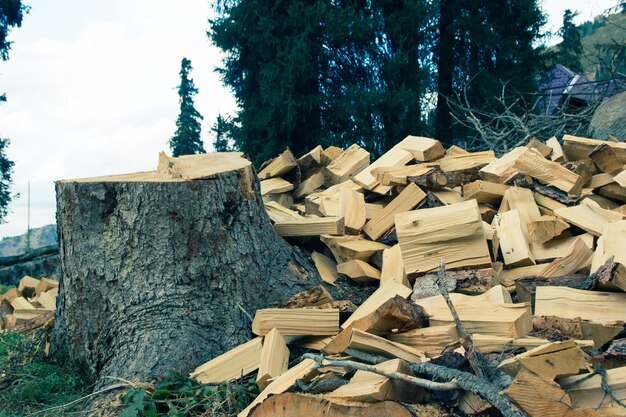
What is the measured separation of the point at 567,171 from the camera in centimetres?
447

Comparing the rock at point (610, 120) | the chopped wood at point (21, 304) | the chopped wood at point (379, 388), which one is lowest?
the chopped wood at point (379, 388)

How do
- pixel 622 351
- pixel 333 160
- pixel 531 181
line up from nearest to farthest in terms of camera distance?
1. pixel 622 351
2. pixel 531 181
3. pixel 333 160

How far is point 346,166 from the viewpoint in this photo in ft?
17.6

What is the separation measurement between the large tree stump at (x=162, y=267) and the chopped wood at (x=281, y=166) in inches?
57.8

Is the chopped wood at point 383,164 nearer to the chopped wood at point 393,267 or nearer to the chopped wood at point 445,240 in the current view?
the chopped wood at point 393,267

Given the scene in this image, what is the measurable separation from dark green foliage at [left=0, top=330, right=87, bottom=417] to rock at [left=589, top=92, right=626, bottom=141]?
6.04 m

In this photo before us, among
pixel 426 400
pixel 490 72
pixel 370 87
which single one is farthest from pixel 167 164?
pixel 490 72

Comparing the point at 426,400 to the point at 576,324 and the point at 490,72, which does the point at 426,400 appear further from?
the point at 490,72

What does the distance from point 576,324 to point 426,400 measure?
99 cm

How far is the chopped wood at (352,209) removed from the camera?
4246mm

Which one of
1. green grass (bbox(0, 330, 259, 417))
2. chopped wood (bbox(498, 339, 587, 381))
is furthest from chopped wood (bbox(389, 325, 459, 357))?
green grass (bbox(0, 330, 259, 417))

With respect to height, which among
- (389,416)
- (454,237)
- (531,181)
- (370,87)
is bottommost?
(389,416)

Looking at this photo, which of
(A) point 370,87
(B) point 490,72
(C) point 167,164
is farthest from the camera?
(B) point 490,72

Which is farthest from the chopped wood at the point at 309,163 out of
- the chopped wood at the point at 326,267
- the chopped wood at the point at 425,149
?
the chopped wood at the point at 326,267
